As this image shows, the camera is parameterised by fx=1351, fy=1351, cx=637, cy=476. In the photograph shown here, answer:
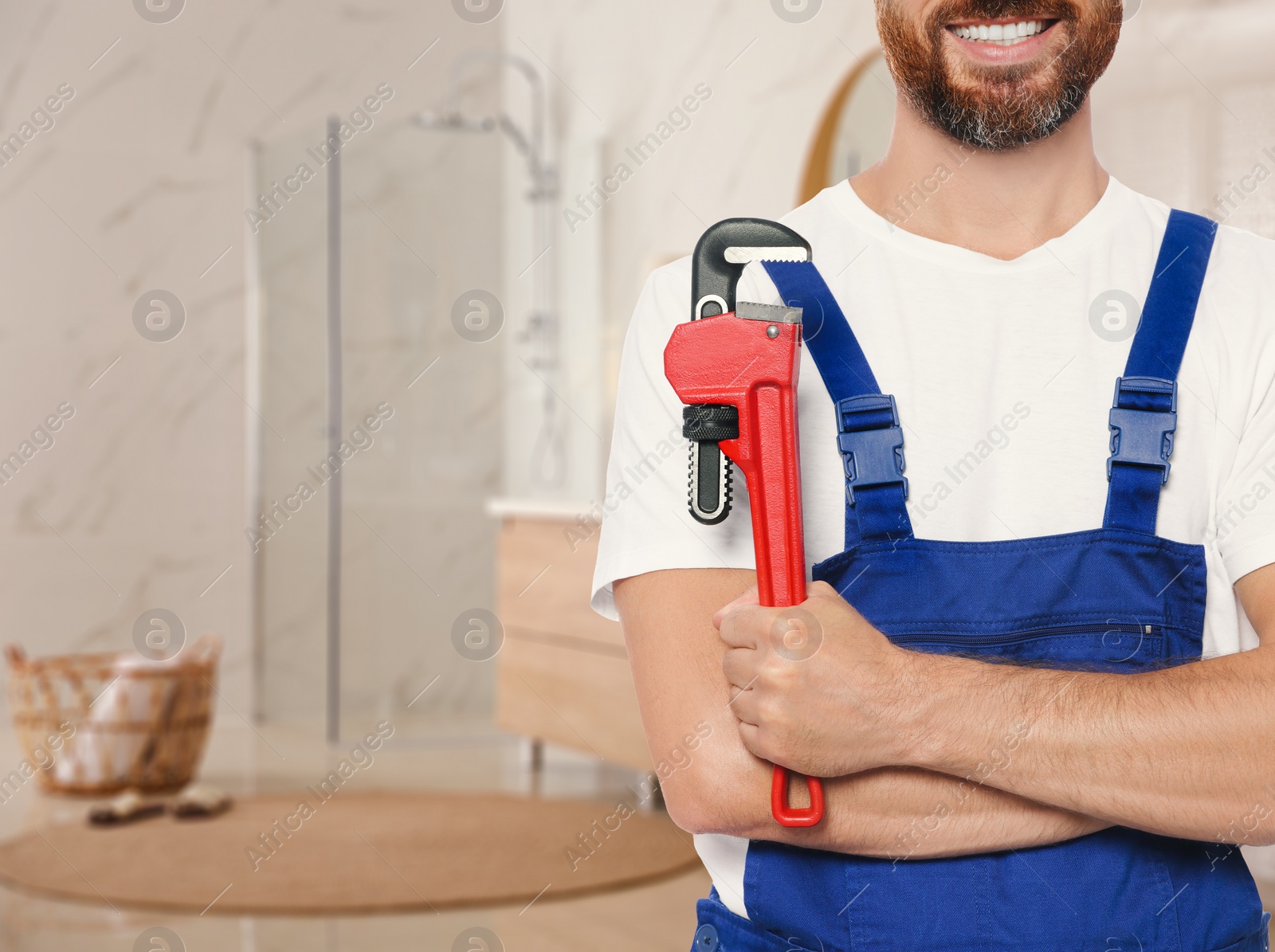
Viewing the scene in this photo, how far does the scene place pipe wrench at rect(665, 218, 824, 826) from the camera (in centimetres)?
71

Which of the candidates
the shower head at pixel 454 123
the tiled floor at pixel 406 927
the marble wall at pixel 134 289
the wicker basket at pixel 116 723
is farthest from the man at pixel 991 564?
the marble wall at pixel 134 289

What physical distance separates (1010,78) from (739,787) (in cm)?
47

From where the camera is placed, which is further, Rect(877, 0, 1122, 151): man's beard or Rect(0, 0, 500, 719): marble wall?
Rect(0, 0, 500, 719): marble wall

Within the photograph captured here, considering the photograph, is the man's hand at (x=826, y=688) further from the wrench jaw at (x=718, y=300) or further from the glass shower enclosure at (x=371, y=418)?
the glass shower enclosure at (x=371, y=418)

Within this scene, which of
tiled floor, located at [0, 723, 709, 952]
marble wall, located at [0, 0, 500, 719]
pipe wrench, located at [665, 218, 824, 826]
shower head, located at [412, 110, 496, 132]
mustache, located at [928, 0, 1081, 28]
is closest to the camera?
pipe wrench, located at [665, 218, 824, 826]

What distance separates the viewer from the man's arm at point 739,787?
2.42 ft

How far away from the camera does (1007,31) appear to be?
2.81 ft

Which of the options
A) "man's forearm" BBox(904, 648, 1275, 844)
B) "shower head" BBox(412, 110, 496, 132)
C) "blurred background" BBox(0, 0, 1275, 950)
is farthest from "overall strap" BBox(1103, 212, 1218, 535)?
"shower head" BBox(412, 110, 496, 132)

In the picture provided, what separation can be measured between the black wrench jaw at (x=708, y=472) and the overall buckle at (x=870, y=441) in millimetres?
81

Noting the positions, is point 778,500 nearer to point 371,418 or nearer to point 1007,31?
point 1007,31

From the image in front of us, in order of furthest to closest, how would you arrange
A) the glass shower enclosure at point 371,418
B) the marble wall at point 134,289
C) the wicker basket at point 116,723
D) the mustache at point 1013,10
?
1. the marble wall at point 134,289
2. the glass shower enclosure at point 371,418
3. the wicker basket at point 116,723
4. the mustache at point 1013,10

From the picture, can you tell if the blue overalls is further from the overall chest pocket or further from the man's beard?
the man's beard

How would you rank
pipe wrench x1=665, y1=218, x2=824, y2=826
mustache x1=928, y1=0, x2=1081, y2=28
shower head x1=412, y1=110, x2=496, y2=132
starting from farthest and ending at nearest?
shower head x1=412, y1=110, x2=496, y2=132 < mustache x1=928, y1=0, x2=1081, y2=28 < pipe wrench x1=665, y1=218, x2=824, y2=826

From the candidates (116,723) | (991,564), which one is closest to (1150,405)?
(991,564)
